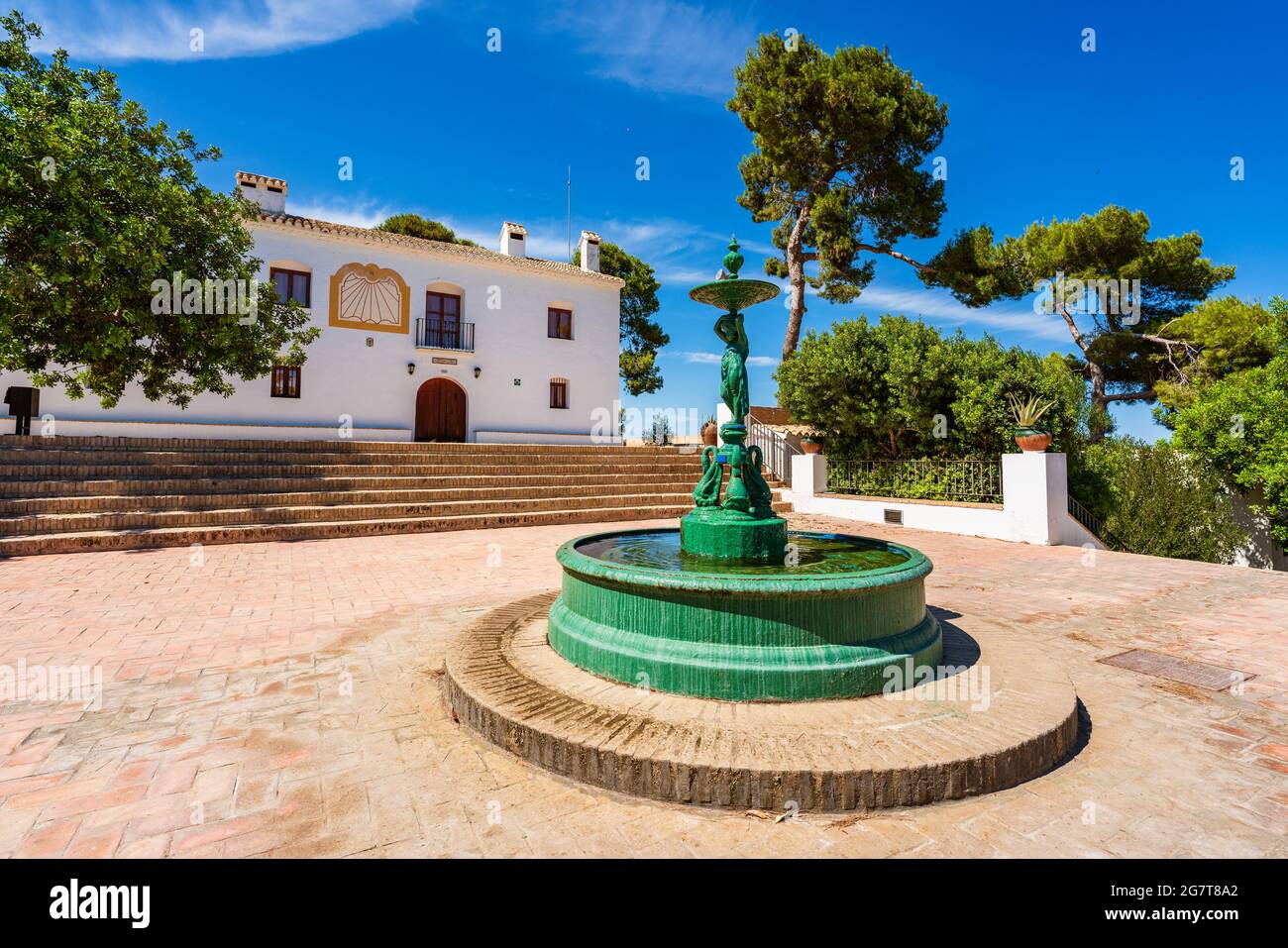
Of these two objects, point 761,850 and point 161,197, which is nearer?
point 761,850

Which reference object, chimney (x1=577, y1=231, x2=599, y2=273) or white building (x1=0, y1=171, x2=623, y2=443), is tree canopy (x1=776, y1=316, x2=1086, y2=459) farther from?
chimney (x1=577, y1=231, x2=599, y2=273)

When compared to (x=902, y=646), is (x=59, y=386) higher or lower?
higher

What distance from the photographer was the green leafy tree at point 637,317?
1342 inches

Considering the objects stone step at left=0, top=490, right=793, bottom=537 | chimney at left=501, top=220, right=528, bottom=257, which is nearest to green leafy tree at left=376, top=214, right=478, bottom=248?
chimney at left=501, top=220, right=528, bottom=257

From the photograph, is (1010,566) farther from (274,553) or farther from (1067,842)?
(274,553)

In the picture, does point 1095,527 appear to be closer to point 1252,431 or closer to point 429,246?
point 1252,431

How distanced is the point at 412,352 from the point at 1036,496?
18135 mm

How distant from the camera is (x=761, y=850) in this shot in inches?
85.1

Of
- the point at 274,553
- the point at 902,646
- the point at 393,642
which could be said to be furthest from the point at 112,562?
the point at 902,646

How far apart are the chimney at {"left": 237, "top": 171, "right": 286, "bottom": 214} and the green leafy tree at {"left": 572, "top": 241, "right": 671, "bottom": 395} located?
17.6 meters

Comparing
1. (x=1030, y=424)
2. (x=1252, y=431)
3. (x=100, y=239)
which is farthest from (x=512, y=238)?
(x=1252, y=431)

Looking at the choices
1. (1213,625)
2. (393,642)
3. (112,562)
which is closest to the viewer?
(393,642)

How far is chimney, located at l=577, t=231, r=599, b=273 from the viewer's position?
79.0 feet
